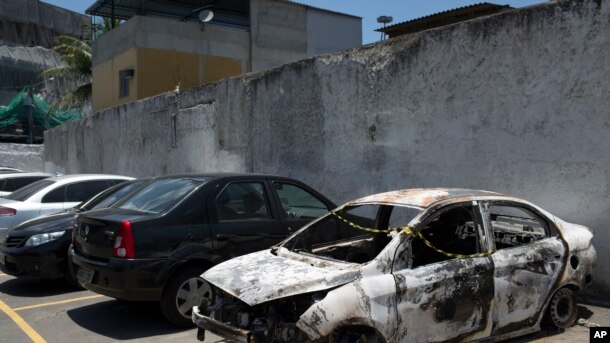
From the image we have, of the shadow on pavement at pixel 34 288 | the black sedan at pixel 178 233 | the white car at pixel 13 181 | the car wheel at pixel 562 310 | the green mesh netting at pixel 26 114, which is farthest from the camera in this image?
the green mesh netting at pixel 26 114

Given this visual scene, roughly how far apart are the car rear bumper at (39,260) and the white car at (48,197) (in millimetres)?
1490

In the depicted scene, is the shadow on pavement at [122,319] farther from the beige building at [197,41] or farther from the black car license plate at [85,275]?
the beige building at [197,41]

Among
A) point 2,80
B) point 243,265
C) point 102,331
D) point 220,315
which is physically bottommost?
point 102,331

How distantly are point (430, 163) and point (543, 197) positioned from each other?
66.0 inches

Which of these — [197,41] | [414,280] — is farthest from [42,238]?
[197,41]

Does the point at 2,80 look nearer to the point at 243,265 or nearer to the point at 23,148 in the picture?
the point at 23,148

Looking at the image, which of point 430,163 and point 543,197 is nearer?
point 543,197

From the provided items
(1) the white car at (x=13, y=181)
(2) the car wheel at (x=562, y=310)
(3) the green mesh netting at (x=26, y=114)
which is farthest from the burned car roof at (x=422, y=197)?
(3) the green mesh netting at (x=26, y=114)

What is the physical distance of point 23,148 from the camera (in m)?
26.5

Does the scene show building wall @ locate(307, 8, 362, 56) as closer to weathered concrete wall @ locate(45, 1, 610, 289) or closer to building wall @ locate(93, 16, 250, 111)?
building wall @ locate(93, 16, 250, 111)

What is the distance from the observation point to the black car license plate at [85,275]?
561 cm

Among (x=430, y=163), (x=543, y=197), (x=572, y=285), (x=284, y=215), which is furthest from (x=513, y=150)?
(x=284, y=215)

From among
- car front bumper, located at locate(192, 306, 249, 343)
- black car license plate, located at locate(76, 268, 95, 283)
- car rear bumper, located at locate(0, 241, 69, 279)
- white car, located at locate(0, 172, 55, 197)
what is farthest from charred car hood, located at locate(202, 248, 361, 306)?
white car, located at locate(0, 172, 55, 197)

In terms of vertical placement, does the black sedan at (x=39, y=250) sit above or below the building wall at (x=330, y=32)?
below
